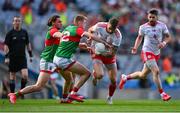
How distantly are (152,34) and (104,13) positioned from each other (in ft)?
39.7

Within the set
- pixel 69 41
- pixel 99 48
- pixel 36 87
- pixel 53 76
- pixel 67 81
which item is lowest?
pixel 36 87

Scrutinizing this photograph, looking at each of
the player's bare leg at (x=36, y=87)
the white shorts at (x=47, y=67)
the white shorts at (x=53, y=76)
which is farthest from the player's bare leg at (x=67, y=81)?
the white shorts at (x=53, y=76)

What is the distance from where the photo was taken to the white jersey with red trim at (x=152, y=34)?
22016 mm

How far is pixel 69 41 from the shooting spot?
2030cm

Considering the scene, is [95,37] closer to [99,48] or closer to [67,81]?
[99,48]

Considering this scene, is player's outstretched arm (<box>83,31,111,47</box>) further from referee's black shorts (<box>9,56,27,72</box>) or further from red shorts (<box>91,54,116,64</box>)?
referee's black shorts (<box>9,56,27,72</box>)

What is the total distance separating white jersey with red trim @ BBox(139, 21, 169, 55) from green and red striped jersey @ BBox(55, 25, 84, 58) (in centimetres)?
250

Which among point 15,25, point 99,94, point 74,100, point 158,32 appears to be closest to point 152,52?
point 158,32

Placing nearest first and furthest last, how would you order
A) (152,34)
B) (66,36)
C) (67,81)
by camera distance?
(66,36) → (67,81) → (152,34)

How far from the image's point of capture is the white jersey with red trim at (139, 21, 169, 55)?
2202cm

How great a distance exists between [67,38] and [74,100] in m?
1.79

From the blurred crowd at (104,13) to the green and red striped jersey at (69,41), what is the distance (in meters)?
9.57

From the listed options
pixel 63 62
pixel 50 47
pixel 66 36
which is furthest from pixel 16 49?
pixel 66 36

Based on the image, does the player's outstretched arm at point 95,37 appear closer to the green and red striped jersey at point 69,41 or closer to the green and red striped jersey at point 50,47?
the green and red striped jersey at point 69,41
